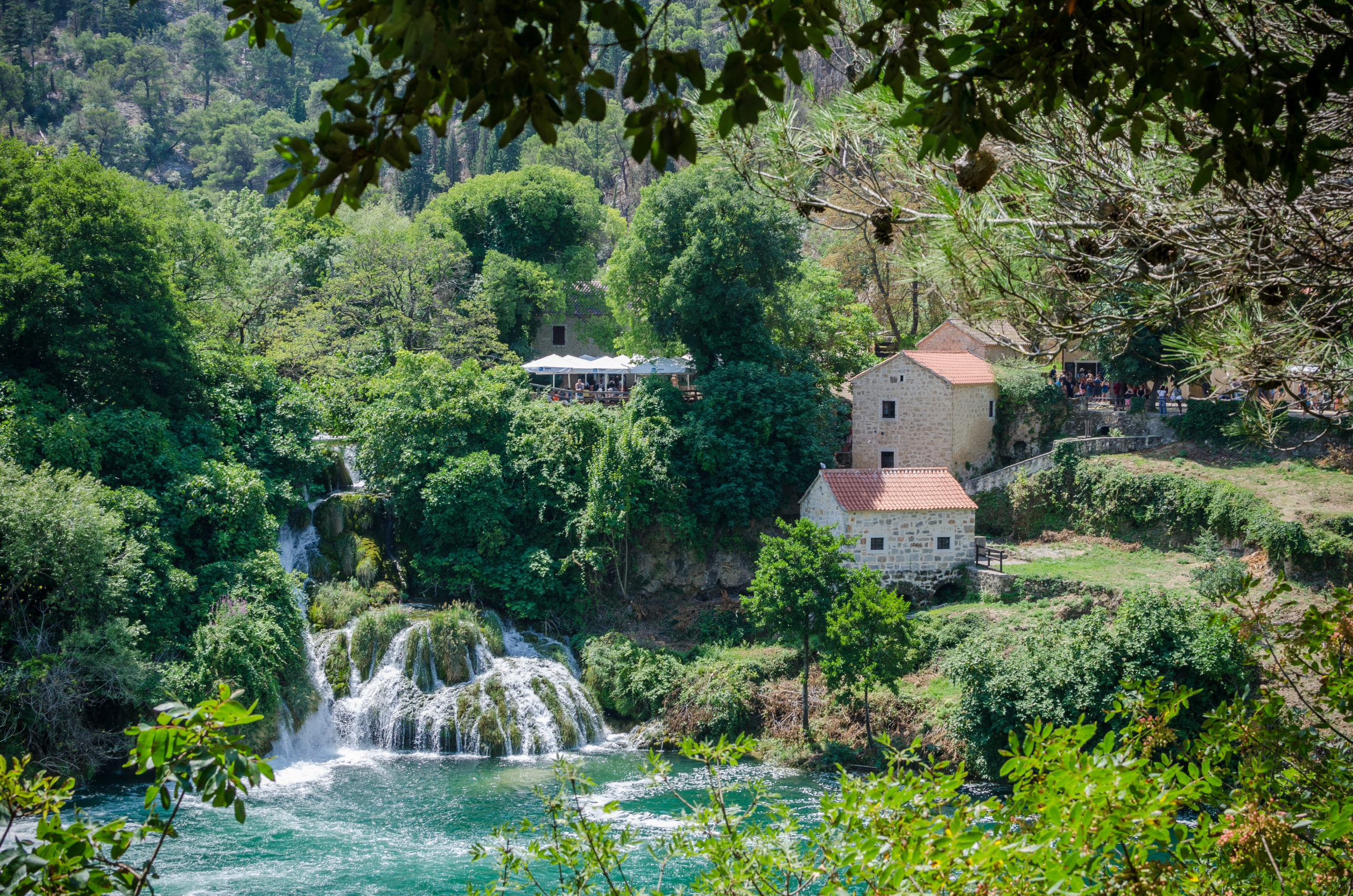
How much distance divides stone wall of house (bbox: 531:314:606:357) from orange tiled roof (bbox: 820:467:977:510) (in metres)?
15.4

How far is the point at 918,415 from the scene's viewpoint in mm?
28594

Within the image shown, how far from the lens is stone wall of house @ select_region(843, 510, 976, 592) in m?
24.4

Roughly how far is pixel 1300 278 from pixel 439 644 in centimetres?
1881

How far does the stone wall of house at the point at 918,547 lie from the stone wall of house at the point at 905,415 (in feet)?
13.6

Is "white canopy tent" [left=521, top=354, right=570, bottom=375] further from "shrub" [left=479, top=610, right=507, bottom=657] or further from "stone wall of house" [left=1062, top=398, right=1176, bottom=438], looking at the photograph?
"stone wall of house" [left=1062, top=398, right=1176, bottom=438]

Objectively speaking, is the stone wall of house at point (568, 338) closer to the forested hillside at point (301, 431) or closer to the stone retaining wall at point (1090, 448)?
the forested hillside at point (301, 431)

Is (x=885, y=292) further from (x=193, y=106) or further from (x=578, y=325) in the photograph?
(x=193, y=106)

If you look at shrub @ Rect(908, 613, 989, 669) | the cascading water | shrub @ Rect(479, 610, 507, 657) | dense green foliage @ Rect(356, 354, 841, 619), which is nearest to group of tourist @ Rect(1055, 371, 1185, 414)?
dense green foliage @ Rect(356, 354, 841, 619)

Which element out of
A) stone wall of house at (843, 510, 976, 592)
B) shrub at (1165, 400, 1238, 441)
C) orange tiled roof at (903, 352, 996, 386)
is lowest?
stone wall of house at (843, 510, 976, 592)

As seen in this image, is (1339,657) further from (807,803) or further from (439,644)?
(439,644)

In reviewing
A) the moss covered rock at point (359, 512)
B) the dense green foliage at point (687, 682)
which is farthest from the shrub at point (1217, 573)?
the moss covered rock at point (359, 512)

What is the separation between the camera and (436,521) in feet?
79.9

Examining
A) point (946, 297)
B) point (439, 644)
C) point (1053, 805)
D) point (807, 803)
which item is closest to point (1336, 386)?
point (946, 297)

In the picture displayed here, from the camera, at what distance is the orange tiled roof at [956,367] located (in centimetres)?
2862
